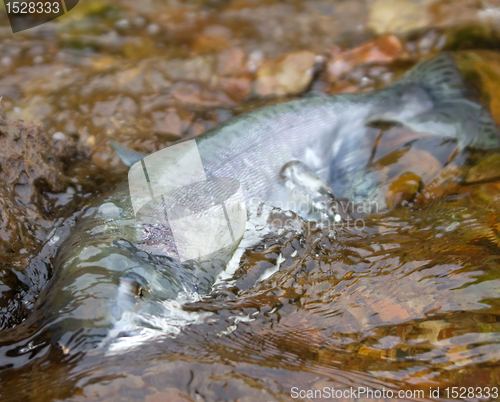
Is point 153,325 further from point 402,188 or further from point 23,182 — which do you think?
point 402,188

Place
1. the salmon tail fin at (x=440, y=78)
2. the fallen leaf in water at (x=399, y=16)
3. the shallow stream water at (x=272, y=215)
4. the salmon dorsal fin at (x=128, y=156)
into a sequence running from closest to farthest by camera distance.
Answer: the shallow stream water at (x=272, y=215) < the salmon dorsal fin at (x=128, y=156) < the salmon tail fin at (x=440, y=78) < the fallen leaf in water at (x=399, y=16)

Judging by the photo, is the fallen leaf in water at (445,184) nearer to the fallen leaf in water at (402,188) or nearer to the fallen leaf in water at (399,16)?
the fallen leaf in water at (402,188)

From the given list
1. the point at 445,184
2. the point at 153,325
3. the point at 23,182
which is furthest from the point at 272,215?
the point at 23,182

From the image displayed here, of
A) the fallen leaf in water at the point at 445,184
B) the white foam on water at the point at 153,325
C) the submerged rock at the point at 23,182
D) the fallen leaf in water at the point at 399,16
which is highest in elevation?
the fallen leaf in water at the point at 399,16

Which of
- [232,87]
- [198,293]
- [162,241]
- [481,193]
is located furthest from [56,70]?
[481,193]

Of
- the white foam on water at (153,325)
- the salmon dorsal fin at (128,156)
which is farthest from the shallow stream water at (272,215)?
the salmon dorsal fin at (128,156)

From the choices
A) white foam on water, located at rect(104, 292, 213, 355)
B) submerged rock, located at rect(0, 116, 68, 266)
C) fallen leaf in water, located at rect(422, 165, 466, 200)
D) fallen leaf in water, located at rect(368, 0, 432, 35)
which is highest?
fallen leaf in water, located at rect(368, 0, 432, 35)

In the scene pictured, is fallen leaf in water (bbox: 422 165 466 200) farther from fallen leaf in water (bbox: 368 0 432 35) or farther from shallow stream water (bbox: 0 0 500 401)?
fallen leaf in water (bbox: 368 0 432 35)

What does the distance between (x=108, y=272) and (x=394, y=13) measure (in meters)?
5.00

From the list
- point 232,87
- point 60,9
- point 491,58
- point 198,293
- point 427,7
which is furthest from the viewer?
point 60,9

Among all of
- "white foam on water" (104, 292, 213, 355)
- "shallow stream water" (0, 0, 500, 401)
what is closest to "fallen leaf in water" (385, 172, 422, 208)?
"shallow stream water" (0, 0, 500, 401)

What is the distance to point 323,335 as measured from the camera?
2.04 m

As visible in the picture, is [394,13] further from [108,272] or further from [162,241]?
[108,272]

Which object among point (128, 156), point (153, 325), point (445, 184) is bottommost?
point (445, 184)
